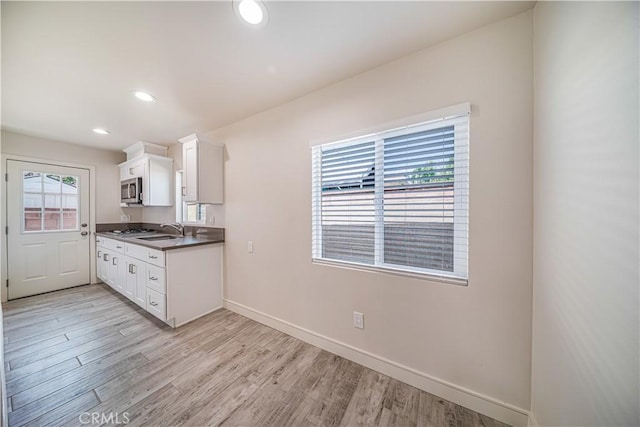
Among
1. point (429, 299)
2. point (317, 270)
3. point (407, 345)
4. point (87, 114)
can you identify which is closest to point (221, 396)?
point (317, 270)

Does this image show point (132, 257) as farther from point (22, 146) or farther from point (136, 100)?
point (22, 146)

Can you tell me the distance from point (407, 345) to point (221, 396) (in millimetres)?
1340

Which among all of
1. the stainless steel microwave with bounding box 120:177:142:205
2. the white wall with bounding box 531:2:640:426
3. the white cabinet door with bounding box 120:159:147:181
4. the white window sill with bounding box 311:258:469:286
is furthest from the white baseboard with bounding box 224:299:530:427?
the white cabinet door with bounding box 120:159:147:181

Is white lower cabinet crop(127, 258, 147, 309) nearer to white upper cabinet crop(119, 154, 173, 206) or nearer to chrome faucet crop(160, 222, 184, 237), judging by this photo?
chrome faucet crop(160, 222, 184, 237)

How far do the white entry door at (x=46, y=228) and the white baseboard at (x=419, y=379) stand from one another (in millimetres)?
3765

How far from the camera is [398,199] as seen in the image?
1610mm

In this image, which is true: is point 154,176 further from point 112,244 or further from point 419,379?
point 419,379

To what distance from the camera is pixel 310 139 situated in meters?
2.02

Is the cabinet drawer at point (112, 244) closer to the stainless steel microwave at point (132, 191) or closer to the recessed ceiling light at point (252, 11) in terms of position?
the stainless steel microwave at point (132, 191)

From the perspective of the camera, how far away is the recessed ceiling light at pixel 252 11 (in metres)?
1.15

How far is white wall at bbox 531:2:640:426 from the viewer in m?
0.65

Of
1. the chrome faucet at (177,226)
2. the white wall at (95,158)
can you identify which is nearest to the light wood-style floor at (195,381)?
the chrome faucet at (177,226)

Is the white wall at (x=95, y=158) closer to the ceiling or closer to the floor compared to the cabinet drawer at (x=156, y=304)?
closer to the ceiling

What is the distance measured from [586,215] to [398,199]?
90 cm
